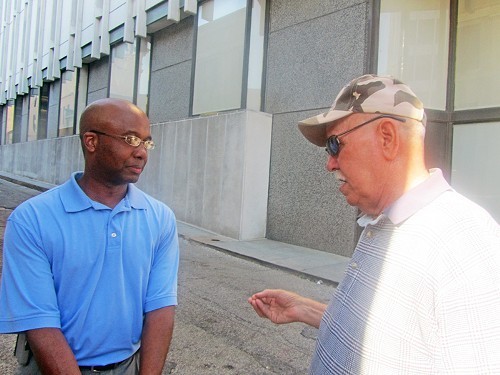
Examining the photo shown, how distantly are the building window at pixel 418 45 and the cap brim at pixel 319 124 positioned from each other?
7002 millimetres

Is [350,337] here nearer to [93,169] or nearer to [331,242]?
[93,169]

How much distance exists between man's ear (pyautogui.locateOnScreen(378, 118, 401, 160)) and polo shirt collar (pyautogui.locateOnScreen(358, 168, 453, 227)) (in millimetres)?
127

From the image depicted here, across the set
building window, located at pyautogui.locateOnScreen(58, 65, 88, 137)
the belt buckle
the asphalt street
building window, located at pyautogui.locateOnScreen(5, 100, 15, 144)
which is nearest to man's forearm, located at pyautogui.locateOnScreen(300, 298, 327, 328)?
the belt buckle

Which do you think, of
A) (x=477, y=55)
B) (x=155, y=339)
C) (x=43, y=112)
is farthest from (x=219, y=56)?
(x=43, y=112)

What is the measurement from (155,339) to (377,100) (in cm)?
125

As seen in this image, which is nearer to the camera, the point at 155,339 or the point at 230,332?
the point at 155,339

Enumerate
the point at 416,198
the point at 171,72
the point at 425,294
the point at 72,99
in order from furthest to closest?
the point at 72,99 < the point at 171,72 < the point at 416,198 < the point at 425,294

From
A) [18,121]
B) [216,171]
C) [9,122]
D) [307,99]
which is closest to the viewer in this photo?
[307,99]

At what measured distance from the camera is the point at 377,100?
1.40 meters

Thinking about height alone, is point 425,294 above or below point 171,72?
below

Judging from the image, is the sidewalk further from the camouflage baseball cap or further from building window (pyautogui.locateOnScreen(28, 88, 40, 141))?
building window (pyautogui.locateOnScreen(28, 88, 40, 141))

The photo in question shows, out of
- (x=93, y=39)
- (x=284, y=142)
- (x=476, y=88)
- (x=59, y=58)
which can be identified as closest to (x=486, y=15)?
(x=476, y=88)

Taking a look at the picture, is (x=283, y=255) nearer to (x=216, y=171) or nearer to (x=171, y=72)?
(x=216, y=171)

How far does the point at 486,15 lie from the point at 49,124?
69.6 ft
